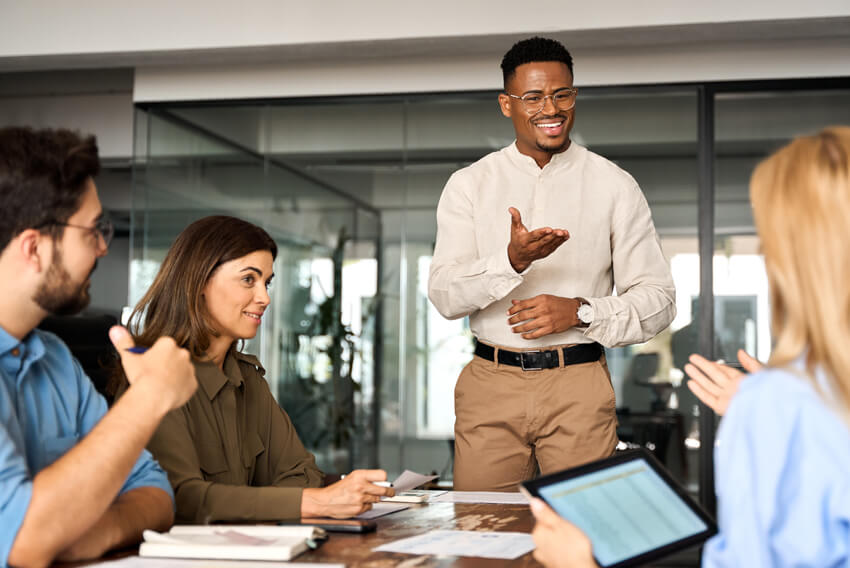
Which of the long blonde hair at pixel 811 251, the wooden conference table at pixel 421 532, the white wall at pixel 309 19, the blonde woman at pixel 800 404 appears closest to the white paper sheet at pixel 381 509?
the wooden conference table at pixel 421 532

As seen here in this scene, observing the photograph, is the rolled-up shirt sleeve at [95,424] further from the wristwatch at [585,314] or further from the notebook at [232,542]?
the wristwatch at [585,314]

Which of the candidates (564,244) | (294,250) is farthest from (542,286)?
(294,250)

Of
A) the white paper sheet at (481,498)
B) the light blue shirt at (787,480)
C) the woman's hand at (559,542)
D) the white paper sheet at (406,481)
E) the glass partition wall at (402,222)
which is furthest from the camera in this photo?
the glass partition wall at (402,222)

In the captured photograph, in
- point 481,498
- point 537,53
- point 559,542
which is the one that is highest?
point 537,53

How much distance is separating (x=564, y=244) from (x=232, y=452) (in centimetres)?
115

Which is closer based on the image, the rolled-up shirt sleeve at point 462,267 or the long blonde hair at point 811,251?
the long blonde hair at point 811,251

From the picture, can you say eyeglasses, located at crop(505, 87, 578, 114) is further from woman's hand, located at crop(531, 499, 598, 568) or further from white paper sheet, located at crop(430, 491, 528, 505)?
woman's hand, located at crop(531, 499, 598, 568)

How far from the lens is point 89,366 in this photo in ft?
10.0

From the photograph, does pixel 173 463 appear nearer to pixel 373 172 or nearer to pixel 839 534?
pixel 839 534

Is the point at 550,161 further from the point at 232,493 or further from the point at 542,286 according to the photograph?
the point at 232,493

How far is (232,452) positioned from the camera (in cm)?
217

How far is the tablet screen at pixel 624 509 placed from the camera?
1.25 metres

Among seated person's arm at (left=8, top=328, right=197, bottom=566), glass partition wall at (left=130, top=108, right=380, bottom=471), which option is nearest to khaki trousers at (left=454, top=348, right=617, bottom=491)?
seated person's arm at (left=8, top=328, right=197, bottom=566)

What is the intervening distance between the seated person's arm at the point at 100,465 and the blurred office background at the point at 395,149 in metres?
3.24
